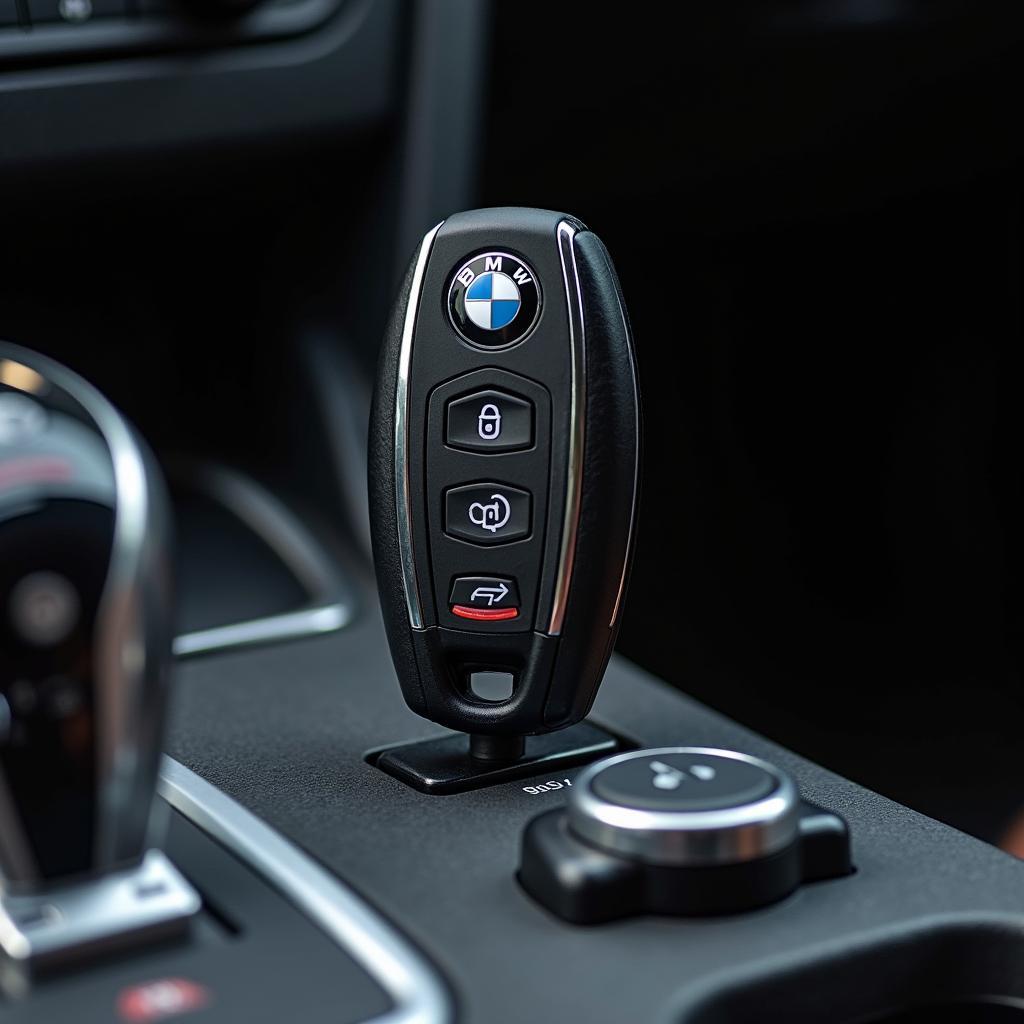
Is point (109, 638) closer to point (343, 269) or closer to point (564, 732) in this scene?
point (564, 732)

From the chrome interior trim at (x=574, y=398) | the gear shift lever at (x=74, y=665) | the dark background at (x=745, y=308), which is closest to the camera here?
the gear shift lever at (x=74, y=665)

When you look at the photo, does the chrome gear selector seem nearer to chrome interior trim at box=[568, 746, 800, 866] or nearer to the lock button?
chrome interior trim at box=[568, 746, 800, 866]

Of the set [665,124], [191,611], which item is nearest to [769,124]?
[665,124]

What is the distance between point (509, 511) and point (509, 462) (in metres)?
0.02

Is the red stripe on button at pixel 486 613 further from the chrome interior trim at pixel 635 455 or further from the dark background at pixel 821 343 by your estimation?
the dark background at pixel 821 343

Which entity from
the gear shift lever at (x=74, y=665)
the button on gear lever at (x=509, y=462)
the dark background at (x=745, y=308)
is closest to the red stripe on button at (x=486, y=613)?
the button on gear lever at (x=509, y=462)

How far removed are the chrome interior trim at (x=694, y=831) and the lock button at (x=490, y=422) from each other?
13 cm

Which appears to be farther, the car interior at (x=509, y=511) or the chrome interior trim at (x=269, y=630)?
the chrome interior trim at (x=269, y=630)

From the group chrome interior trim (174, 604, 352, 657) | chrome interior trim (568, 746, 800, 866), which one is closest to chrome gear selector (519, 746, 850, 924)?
chrome interior trim (568, 746, 800, 866)

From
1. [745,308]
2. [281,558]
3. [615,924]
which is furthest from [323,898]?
[745,308]

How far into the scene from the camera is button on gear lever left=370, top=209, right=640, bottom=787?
52cm

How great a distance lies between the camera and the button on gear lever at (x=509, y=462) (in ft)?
1.69

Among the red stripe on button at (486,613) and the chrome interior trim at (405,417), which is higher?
the chrome interior trim at (405,417)

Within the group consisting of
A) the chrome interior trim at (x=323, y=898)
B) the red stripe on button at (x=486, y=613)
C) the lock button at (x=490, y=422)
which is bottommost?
the chrome interior trim at (x=323, y=898)
